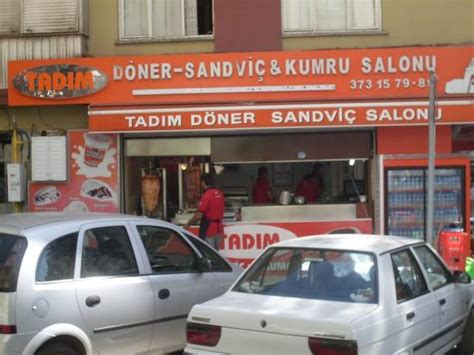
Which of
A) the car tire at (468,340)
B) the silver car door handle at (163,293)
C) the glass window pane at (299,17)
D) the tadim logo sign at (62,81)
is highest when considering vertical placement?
the glass window pane at (299,17)

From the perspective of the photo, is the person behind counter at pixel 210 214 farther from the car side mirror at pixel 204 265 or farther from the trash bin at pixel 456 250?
the car side mirror at pixel 204 265

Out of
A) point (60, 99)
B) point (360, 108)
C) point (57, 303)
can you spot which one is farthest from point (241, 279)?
point (60, 99)

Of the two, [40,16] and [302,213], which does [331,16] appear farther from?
[40,16]

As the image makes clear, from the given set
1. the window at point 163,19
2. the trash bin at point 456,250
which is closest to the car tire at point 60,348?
the trash bin at point 456,250

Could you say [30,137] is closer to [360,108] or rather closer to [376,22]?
[360,108]

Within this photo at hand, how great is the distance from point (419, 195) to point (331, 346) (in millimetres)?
7409

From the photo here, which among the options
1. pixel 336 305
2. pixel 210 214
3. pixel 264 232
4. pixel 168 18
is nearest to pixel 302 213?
pixel 264 232

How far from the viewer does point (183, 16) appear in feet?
37.9

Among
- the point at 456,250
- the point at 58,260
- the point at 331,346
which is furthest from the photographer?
the point at 456,250

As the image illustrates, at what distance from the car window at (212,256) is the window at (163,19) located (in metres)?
5.98

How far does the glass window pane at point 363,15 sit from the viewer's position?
11320mm

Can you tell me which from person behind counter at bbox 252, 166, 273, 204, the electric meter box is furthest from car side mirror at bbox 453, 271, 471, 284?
the electric meter box

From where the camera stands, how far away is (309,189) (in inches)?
453

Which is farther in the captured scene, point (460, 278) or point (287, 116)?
point (287, 116)
